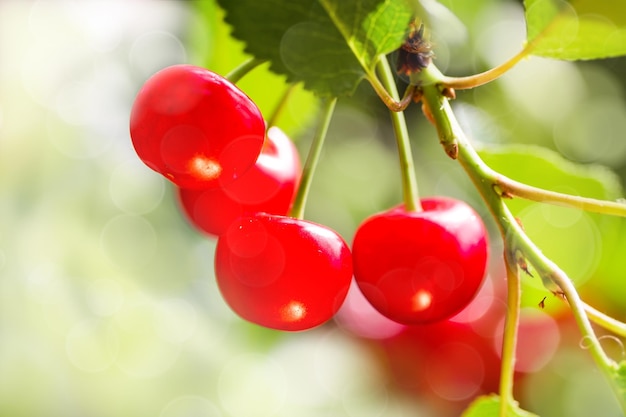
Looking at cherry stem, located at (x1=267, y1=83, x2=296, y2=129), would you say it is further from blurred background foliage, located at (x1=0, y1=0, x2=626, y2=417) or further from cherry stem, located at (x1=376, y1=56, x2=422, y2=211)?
blurred background foliage, located at (x1=0, y1=0, x2=626, y2=417)

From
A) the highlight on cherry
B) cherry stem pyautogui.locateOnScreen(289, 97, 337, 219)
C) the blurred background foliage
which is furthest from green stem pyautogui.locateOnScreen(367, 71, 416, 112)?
the blurred background foliage

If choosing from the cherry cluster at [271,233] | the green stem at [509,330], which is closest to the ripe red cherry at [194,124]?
the cherry cluster at [271,233]

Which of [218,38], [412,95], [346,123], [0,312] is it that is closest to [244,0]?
[412,95]

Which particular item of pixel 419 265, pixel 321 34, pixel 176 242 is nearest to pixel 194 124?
pixel 321 34

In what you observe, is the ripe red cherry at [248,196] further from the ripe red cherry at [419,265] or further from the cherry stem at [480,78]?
the cherry stem at [480,78]

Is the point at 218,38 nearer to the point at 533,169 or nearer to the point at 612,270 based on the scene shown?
the point at 533,169
